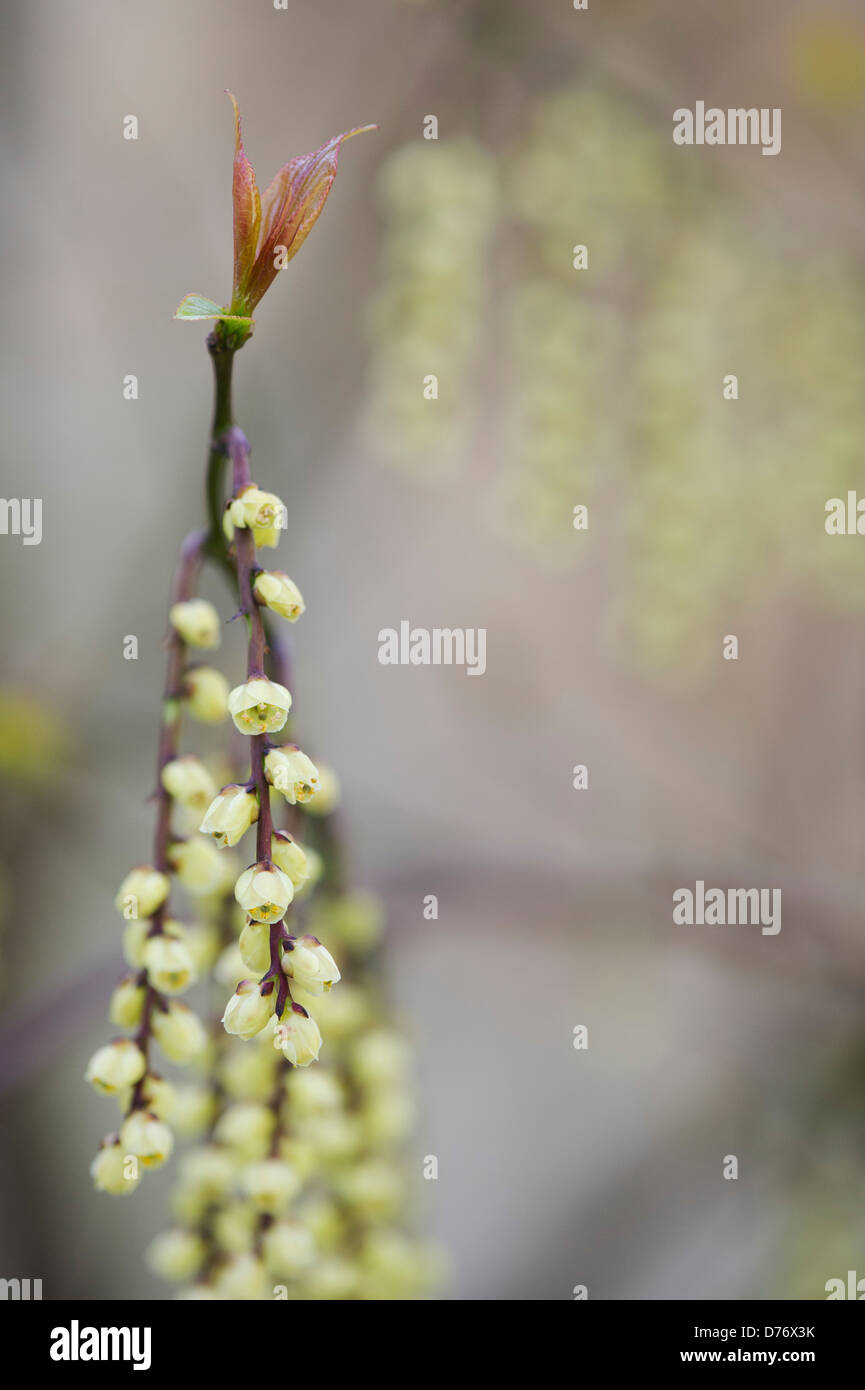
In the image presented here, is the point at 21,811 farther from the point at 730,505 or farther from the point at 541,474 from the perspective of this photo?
the point at 730,505

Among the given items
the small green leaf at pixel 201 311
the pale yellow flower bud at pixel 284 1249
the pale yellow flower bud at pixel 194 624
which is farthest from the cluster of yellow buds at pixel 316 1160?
the small green leaf at pixel 201 311

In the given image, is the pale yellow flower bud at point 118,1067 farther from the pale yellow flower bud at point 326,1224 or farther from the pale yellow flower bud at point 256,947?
the pale yellow flower bud at point 326,1224

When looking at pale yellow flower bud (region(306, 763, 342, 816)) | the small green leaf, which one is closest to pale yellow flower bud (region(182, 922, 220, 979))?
pale yellow flower bud (region(306, 763, 342, 816))

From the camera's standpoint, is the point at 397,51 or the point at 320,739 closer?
the point at 397,51

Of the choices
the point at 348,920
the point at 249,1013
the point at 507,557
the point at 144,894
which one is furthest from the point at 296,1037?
the point at 507,557

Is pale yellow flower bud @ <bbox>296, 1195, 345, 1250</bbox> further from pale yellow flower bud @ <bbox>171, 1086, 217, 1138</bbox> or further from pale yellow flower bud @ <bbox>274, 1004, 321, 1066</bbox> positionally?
pale yellow flower bud @ <bbox>274, 1004, 321, 1066</bbox>
